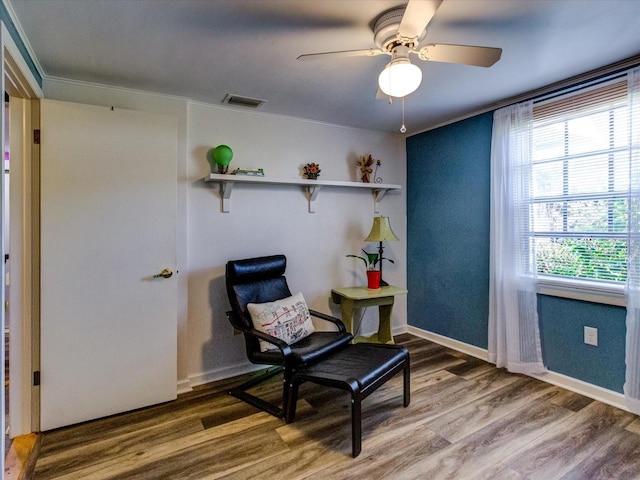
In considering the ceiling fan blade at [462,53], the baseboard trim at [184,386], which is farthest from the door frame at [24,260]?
the ceiling fan blade at [462,53]

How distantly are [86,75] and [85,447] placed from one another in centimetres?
232

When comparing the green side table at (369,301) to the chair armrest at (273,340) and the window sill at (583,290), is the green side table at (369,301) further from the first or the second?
the window sill at (583,290)

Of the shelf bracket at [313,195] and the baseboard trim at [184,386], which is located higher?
the shelf bracket at [313,195]

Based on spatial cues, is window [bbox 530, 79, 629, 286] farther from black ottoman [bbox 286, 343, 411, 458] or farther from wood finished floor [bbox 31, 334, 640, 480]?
black ottoman [bbox 286, 343, 411, 458]

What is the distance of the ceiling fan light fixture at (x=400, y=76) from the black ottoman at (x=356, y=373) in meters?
1.57

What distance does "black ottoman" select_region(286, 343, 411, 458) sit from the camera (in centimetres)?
192

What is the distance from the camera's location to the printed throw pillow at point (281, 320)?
2.53 metres

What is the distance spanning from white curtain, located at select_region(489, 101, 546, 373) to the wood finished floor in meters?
0.33

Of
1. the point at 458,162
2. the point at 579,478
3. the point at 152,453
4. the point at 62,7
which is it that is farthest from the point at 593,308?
the point at 62,7

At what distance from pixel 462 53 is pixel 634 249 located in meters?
1.69

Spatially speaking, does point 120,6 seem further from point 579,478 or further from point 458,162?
point 579,478

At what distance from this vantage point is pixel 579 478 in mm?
1769

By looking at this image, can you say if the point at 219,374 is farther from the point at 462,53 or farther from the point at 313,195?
the point at 462,53

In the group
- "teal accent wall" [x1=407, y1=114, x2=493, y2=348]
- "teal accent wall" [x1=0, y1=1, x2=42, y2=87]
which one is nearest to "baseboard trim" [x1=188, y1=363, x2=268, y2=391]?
"teal accent wall" [x1=407, y1=114, x2=493, y2=348]
